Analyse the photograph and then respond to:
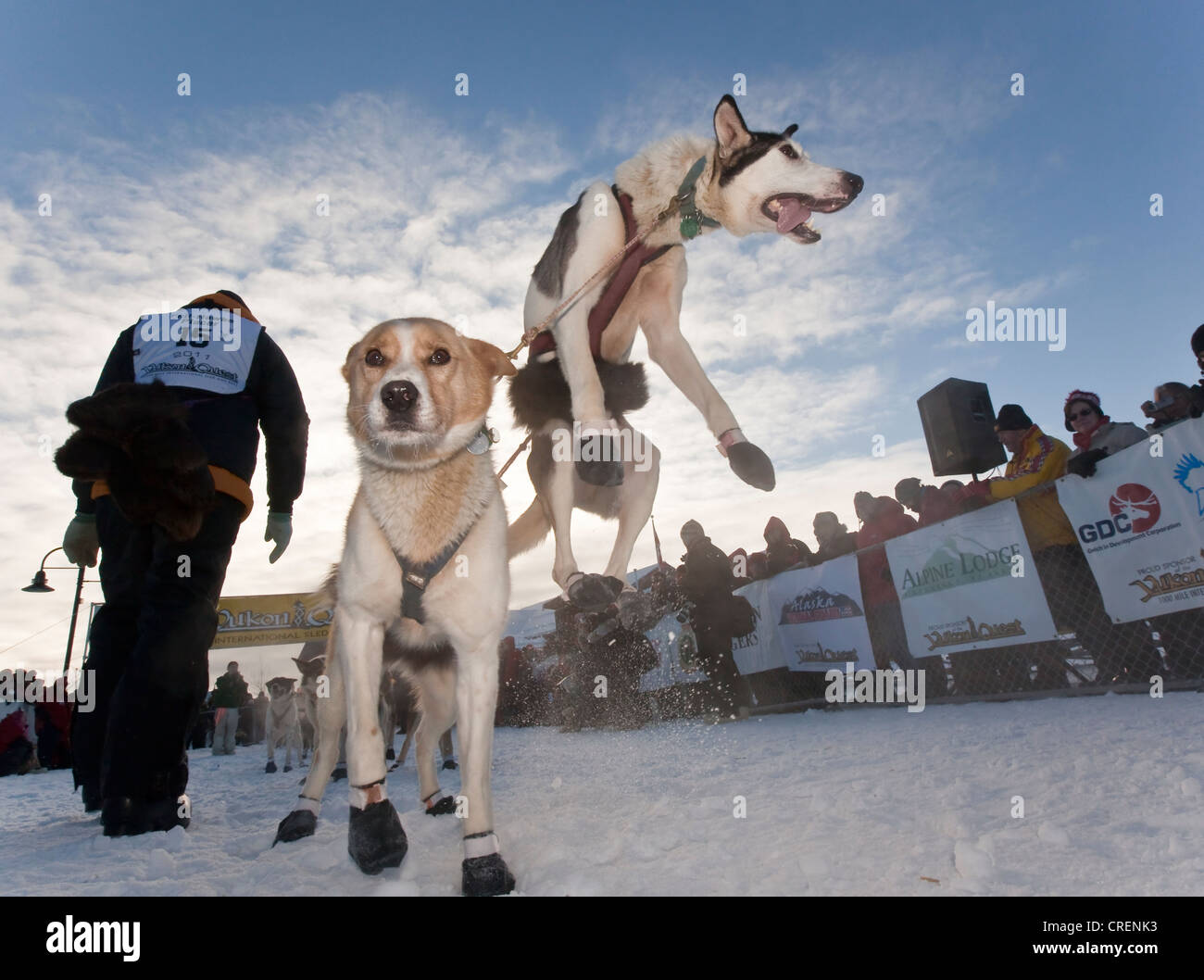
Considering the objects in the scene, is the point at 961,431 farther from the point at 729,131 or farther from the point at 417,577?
the point at 417,577

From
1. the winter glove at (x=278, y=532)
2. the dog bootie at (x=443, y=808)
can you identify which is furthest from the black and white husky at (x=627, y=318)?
the dog bootie at (x=443, y=808)

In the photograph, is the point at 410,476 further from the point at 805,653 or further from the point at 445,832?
the point at 805,653

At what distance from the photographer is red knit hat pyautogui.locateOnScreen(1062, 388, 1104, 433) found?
5.99 m

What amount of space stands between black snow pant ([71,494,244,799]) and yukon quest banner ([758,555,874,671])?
636 centimetres

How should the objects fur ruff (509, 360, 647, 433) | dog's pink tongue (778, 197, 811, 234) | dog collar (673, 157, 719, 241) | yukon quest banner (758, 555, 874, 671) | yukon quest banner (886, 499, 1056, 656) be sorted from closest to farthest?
1. dog's pink tongue (778, 197, 811, 234)
2. dog collar (673, 157, 719, 241)
3. fur ruff (509, 360, 647, 433)
4. yukon quest banner (886, 499, 1056, 656)
5. yukon quest banner (758, 555, 874, 671)

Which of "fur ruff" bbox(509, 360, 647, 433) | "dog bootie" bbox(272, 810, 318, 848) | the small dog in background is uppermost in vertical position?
"fur ruff" bbox(509, 360, 647, 433)

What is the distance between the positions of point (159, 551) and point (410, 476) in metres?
1.16

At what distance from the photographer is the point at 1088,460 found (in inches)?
209

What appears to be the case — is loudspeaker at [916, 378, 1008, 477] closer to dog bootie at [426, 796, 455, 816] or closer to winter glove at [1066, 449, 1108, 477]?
winter glove at [1066, 449, 1108, 477]

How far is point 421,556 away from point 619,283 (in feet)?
3.85

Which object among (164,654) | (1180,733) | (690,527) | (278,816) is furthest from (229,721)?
(1180,733)

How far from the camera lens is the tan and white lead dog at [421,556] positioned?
197 centimetres

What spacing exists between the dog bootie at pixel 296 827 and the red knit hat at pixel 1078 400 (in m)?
6.50

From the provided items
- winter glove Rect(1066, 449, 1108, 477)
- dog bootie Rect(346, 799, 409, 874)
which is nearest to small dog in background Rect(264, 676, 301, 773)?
dog bootie Rect(346, 799, 409, 874)
